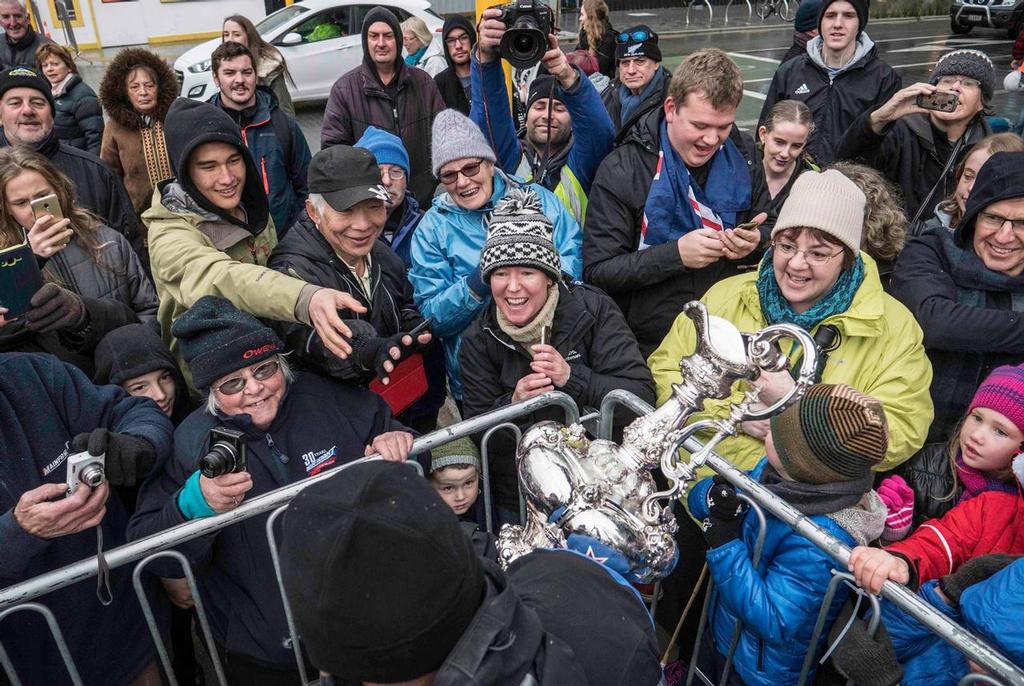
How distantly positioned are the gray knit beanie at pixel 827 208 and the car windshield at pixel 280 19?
39.8 feet

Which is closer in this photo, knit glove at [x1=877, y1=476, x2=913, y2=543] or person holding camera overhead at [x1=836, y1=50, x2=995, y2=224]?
knit glove at [x1=877, y1=476, x2=913, y2=543]

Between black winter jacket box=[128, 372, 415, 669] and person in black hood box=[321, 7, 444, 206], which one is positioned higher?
person in black hood box=[321, 7, 444, 206]

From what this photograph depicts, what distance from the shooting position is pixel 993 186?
2785 millimetres

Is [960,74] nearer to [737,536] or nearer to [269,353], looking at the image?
[737,536]

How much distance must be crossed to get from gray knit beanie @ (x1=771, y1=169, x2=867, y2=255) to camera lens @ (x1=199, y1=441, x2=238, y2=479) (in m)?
1.93

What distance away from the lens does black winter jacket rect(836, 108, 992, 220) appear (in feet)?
12.9

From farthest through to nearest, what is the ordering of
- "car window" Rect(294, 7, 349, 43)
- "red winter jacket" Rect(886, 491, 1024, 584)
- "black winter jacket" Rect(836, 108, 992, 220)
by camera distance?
1. "car window" Rect(294, 7, 349, 43)
2. "black winter jacket" Rect(836, 108, 992, 220)
3. "red winter jacket" Rect(886, 491, 1024, 584)

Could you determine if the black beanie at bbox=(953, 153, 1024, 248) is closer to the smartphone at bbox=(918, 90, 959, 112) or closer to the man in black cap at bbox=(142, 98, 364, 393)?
the smartphone at bbox=(918, 90, 959, 112)

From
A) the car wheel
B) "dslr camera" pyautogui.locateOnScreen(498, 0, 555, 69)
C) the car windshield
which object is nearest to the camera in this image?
"dslr camera" pyautogui.locateOnScreen(498, 0, 555, 69)

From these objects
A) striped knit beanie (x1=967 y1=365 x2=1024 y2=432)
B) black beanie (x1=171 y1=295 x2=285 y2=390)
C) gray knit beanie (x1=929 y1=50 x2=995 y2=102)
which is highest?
gray knit beanie (x1=929 y1=50 x2=995 y2=102)

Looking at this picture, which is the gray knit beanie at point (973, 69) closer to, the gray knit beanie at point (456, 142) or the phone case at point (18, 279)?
A: the gray knit beanie at point (456, 142)

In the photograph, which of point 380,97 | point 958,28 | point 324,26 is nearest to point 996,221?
point 380,97

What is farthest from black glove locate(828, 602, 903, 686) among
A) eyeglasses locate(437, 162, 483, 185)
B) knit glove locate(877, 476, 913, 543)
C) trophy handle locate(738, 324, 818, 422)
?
eyeglasses locate(437, 162, 483, 185)

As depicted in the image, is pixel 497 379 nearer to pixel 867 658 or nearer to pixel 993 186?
pixel 867 658
